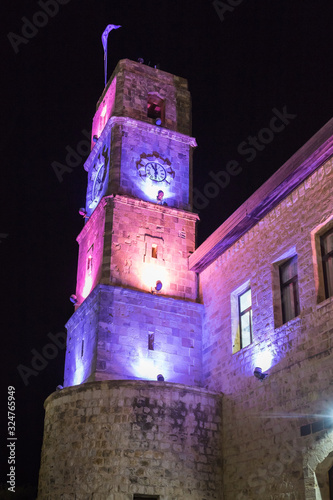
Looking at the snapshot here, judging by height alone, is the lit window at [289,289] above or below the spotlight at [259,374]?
above

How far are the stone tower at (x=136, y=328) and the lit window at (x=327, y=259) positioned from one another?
472 cm

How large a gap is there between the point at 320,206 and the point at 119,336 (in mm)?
7007

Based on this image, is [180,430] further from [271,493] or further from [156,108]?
[156,108]

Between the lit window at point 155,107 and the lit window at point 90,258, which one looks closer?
the lit window at point 90,258

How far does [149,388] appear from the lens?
15.0 meters

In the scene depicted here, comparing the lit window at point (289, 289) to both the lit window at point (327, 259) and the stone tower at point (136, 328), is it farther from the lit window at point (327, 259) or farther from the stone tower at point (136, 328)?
the stone tower at point (136, 328)

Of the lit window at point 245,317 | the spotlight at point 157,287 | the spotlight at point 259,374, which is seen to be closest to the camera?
the spotlight at point 259,374

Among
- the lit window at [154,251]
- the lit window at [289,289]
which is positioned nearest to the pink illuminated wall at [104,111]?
the lit window at [154,251]

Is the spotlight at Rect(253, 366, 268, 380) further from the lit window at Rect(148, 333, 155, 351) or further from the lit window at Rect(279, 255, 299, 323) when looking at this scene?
the lit window at Rect(148, 333, 155, 351)

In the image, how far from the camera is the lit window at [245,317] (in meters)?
15.9

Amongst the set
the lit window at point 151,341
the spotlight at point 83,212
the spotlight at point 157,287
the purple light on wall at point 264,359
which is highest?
the spotlight at point 83,212

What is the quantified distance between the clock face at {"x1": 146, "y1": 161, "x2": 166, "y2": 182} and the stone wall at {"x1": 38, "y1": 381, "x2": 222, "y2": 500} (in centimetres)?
794

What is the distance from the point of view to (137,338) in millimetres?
17438

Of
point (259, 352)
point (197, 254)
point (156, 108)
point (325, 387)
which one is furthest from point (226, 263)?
point (156, 108)
